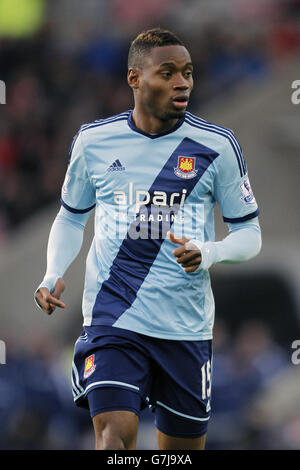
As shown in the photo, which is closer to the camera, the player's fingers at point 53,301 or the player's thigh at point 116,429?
the player's thigh at point 116,429

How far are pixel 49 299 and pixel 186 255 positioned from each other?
2.62 feet

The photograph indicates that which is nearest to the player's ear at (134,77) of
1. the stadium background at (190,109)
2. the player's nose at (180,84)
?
the player's nose at (180,84)

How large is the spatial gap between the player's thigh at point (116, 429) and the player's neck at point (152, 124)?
1548mm

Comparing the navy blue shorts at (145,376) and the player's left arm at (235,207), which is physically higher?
the player's left arm at (235,207)

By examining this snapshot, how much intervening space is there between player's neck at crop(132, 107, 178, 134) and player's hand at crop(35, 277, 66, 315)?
973 mm

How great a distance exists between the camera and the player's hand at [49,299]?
16.2ft

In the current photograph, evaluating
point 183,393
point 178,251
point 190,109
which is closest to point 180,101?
point 178,251

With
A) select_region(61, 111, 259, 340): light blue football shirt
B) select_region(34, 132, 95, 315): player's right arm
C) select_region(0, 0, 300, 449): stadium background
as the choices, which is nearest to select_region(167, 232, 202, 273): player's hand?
select_region(61, 111, 259, 340): light blue football shirt

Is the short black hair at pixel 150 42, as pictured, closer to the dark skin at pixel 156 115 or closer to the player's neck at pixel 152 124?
the dark skin at pixel 156 115

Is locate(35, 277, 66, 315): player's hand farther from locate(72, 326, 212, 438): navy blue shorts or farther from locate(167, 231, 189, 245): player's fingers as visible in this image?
locate(167, 231, 189, 245): player's fingers

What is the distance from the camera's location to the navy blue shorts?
4883 millimetres
